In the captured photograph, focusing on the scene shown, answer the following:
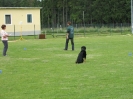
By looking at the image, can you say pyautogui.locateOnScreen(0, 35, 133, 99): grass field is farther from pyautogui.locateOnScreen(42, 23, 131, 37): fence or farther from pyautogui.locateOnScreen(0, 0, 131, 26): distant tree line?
pyautogui.locateOnScreen(0, 0, 131, 26): distant tree line

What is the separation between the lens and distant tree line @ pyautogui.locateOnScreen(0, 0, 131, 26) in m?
80.7

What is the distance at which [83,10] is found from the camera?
86875 mm

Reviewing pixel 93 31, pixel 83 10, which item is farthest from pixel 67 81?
pixel 83 10

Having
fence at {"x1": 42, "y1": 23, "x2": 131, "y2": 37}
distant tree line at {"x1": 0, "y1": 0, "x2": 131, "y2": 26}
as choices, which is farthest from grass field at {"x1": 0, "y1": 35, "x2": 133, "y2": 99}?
distant tree line at {"x1": 0, "y1": 0, "x2": 131, "y2": 26}

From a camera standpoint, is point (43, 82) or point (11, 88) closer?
point (11, 88)

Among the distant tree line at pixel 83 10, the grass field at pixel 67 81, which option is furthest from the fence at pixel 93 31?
the grass field at pixel 67 81

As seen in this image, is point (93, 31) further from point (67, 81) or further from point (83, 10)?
point (67, 81)

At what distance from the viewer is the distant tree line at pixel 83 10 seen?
80688 mm

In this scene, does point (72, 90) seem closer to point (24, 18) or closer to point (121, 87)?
point (121, 87)

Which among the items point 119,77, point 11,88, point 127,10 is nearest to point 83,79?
point 119,77

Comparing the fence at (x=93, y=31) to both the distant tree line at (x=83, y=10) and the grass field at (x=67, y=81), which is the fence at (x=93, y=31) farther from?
the grass field at (x=67, y=81)

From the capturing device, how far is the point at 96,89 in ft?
30.4

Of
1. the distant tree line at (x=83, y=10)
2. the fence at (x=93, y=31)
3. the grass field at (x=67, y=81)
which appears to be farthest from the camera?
the distant tree line at (x=83, y=10)

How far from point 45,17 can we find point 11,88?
Answer: 85978 mm
